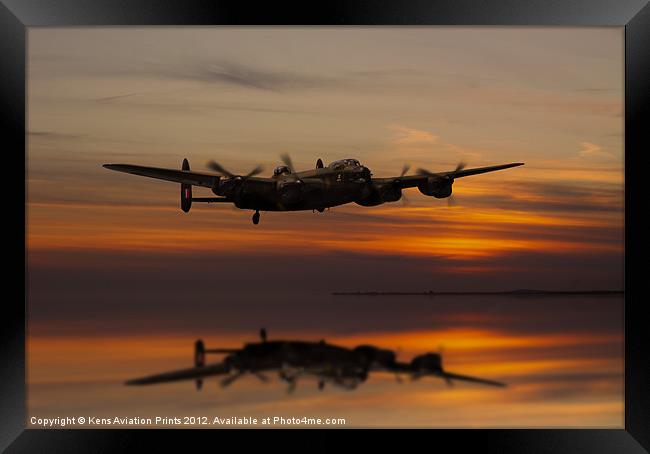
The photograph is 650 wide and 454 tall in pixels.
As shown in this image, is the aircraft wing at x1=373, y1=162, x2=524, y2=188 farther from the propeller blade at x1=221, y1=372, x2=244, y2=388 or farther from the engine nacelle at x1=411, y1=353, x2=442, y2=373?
the propeller blade at x1=221, y1=372, x2=244, y2=388

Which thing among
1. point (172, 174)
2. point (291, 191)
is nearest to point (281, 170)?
point (291, 191)

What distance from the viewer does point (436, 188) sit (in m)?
24.0

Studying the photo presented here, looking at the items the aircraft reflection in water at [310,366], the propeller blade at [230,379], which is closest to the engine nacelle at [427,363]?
the aircraft reflection in water at [310,366]

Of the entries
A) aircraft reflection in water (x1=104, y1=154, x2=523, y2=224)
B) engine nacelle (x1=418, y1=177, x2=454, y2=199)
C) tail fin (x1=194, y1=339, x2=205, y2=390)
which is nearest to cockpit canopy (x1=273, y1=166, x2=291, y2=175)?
aircraft reflection in water (x1=104, y1=154, x2=523, y2=224)

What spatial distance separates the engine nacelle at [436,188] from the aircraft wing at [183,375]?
9.84 metres

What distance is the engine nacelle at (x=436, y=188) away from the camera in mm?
22953

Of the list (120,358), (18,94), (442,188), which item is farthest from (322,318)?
(18,94)

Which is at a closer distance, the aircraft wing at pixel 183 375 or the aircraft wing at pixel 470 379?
the aircraft wing at pixel 183 375

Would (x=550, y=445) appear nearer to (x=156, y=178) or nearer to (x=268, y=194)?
(x=156, y=178)

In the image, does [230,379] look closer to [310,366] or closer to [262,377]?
[262,377]

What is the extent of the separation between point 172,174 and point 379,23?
34.0 feet

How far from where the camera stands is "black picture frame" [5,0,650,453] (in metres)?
13.9

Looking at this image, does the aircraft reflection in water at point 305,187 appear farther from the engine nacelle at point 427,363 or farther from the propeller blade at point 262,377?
the propeller blade at point 262,377

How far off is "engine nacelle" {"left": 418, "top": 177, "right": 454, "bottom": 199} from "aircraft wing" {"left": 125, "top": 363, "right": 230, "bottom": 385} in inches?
387
